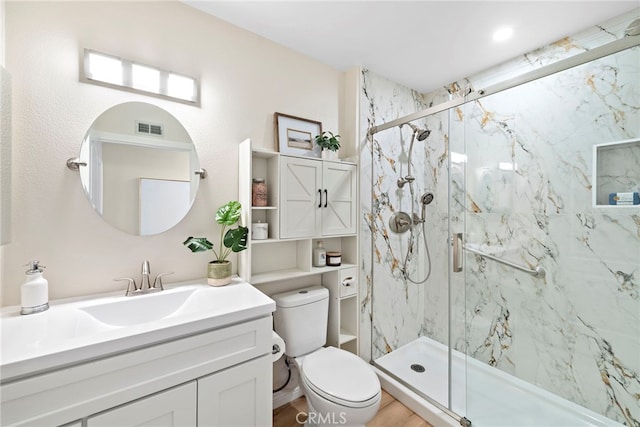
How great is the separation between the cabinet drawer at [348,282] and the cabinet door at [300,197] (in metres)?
0.40

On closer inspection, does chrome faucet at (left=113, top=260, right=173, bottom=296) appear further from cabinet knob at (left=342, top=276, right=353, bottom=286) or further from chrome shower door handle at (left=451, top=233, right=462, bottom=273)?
chrome shower door handle at (left=451, top=233, right=462, bottom=273)

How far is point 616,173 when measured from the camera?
53.1 inches

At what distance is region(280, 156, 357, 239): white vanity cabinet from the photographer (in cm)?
155

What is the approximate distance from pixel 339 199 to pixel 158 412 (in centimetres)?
138

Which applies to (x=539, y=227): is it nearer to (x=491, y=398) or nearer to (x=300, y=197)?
(x=491, y=398)

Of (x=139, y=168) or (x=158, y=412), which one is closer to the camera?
(x=158, y=412)

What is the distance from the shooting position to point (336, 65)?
1.97 m

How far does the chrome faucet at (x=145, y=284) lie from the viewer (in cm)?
119

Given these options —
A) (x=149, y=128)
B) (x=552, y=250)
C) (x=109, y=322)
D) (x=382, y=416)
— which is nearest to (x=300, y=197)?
(x=149, y=128)

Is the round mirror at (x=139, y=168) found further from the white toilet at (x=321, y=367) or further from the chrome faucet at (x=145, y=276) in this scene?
the white toilet at (x=321, y=367)

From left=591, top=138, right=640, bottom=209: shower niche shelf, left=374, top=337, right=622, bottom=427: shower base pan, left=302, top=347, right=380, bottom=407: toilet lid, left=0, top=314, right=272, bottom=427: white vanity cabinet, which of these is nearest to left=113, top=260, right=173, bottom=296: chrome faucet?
left=0, top=314, right=272, bottom=427: white vanity cabinet

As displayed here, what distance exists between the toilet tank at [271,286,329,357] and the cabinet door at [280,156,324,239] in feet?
1.31

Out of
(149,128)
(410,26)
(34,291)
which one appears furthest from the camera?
(410,26)

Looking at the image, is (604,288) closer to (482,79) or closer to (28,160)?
(482,79)
